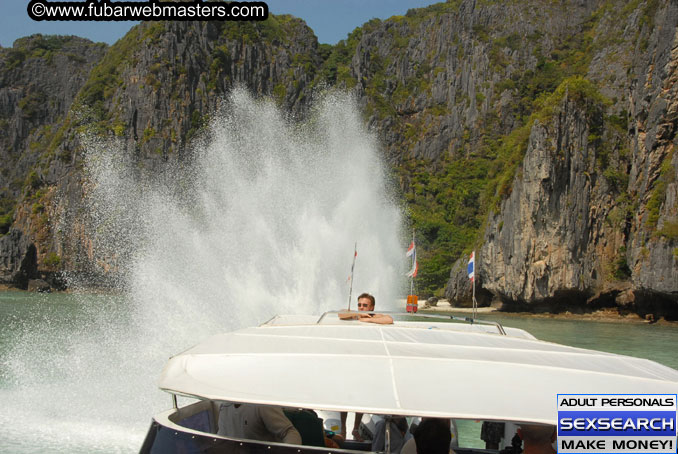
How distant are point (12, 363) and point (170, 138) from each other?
104286 millimetres

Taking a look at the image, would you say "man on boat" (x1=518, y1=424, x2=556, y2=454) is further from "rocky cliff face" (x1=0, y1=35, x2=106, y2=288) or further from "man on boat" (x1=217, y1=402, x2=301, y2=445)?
"rocky cliff face" (x1=0, y1=35, x2=106, y2=288)

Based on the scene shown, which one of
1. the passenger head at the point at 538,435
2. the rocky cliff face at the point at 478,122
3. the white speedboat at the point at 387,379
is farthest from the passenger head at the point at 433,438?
the rocky cliff face at the point at 478,122

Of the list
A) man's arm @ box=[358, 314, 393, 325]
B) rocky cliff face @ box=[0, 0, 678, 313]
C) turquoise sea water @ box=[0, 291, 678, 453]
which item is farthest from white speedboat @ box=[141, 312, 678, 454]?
rocky cliff face @ box=[0, 0, 678, 313]

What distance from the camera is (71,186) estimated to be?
104m

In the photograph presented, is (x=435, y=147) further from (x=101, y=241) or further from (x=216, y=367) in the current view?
(x=216, y=367)

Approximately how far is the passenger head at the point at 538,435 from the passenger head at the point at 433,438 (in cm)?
55

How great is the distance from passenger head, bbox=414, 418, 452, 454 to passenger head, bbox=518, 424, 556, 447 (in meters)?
0.55

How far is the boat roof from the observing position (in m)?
2.87

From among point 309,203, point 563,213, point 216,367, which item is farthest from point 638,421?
point 563,213

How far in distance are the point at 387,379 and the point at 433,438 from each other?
4.24 ft

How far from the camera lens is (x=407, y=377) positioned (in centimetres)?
306

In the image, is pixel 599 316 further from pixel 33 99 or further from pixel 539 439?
pixel 33 99

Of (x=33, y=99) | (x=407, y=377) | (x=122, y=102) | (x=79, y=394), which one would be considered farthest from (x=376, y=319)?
(x=33, y=99)

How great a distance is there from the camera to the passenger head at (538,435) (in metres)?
3.95
